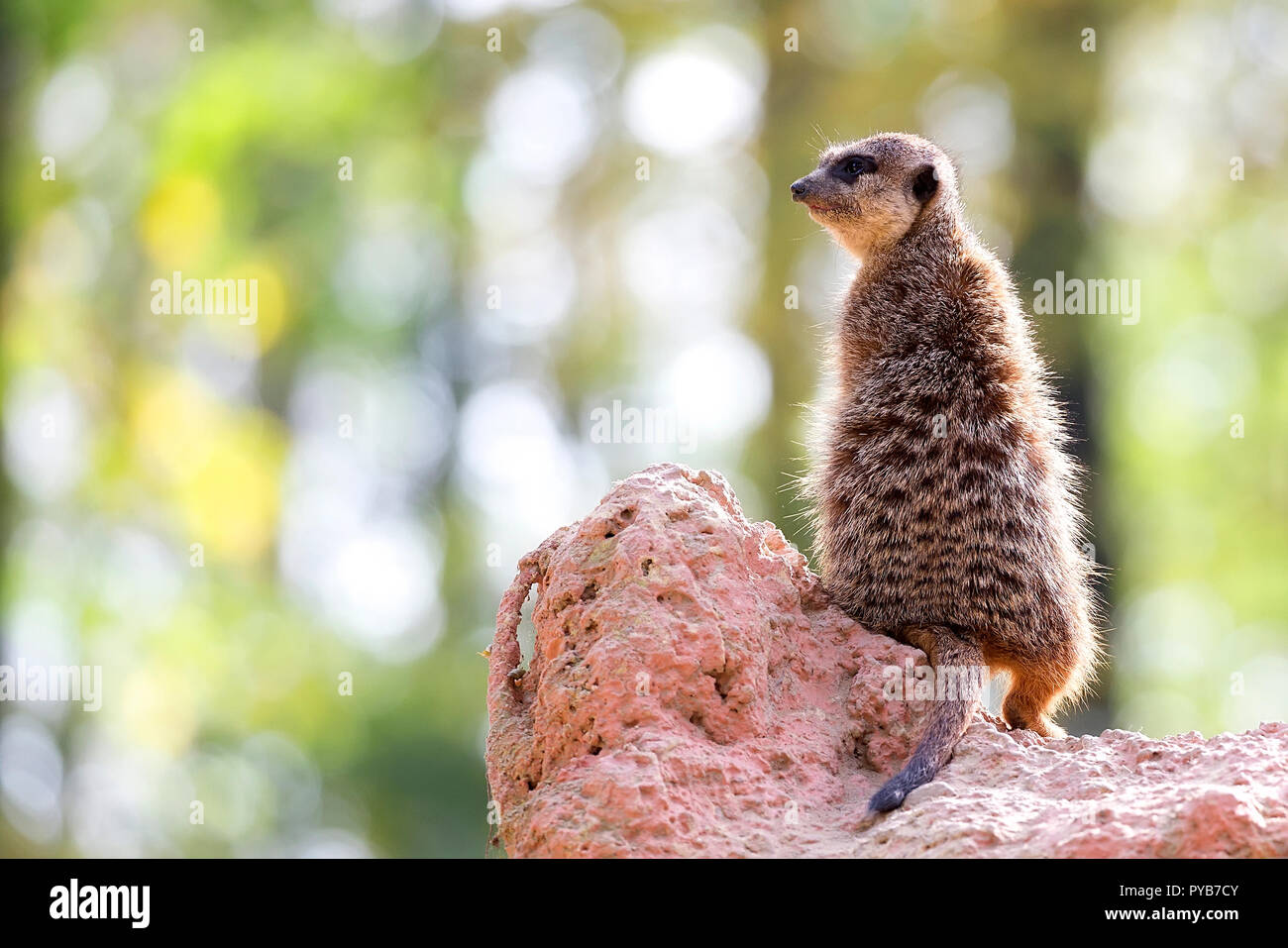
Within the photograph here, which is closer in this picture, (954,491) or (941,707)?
(941,707)

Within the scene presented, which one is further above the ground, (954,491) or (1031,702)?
(954,491)

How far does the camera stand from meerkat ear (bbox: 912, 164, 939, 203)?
5.84 meters

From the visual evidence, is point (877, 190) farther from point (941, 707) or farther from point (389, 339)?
point (389, 339)

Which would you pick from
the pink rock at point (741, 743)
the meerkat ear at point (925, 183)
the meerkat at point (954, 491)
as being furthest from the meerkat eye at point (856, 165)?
the pink rock at point (741, 743)

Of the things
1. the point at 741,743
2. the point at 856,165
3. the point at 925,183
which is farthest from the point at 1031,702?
the point at 856,165

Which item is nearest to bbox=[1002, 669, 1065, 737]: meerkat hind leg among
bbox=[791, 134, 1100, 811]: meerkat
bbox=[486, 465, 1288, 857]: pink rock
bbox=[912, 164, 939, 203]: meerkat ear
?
bbox=[791, 134, 1100, 811]: meerkat

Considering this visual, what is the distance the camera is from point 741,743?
13.2ft

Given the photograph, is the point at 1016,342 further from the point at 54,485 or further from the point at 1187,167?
the point at 54,485

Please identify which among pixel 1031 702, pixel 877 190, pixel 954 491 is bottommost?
pixel 1031 702

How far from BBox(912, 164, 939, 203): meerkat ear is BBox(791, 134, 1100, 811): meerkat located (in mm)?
315

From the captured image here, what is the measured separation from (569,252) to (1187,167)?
7.24m


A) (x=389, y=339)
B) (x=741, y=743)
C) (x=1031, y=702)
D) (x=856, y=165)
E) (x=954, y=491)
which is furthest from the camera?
(x=389, y=339)

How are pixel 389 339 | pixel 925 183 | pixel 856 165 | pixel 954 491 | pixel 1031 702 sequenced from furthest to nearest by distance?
1. pixel 389 339
2. pixel 856 165
3. pixel 925 183
4. pixel 1031 702
5. pixel 954 491

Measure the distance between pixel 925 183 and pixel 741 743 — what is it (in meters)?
2.87
